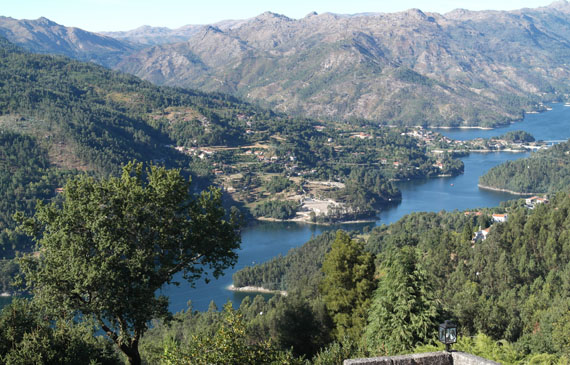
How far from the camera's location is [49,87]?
18550 cm

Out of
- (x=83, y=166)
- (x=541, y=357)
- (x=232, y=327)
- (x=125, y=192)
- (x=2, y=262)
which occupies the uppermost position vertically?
(x=125, y=192)

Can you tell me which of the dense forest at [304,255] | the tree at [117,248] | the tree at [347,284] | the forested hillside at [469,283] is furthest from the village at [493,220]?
the tree at [117,248]

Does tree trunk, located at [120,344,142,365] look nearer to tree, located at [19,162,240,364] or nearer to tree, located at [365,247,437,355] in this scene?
tree, located at [19,162,240,364]

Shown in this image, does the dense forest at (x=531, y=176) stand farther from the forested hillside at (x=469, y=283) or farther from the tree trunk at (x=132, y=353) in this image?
the tree trunk at (x=132, y=353)

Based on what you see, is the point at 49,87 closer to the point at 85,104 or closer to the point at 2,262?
the point at 85,104

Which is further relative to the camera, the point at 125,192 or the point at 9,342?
the point at 125,192

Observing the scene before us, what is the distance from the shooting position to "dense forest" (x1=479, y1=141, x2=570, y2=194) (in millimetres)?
140625

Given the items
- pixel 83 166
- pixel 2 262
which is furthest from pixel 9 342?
pixel 83 166

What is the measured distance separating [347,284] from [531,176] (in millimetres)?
138173

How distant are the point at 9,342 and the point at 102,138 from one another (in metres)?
141

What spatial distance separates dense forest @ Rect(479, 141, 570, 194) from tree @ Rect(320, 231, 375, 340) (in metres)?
128

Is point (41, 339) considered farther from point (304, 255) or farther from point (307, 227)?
point (307, 227)

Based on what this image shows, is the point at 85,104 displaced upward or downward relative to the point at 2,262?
upward

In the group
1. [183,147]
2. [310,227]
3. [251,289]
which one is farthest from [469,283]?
[183,147]
